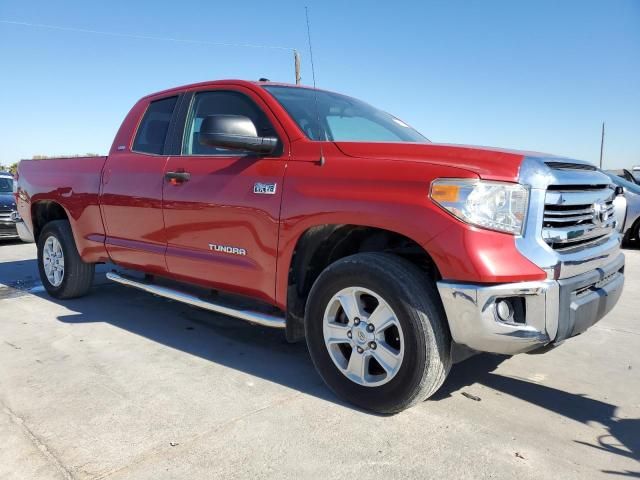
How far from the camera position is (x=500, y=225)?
2.38 metres

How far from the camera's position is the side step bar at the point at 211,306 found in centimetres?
314

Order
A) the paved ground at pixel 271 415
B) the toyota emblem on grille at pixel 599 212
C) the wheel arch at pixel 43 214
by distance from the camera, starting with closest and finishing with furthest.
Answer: the paved ground at pixel 271 415, the toyota emblem on grille at pixel 599 212, the wheel arch at pixel 43 214

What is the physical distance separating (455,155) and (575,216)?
70 centimetres

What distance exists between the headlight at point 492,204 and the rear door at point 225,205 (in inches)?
43.6

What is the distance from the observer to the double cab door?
3.18m

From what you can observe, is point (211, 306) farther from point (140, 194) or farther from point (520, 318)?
point (520, 318)

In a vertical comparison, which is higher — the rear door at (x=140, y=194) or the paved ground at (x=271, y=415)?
the rear door at (x=140, y=194)

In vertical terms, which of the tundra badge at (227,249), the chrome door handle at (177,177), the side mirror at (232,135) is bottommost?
the tundra badge at (227,249)

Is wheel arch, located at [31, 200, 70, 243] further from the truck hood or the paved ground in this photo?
the truck hood

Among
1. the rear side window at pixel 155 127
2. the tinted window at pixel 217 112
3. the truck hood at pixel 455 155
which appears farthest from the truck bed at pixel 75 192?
the truck hood at pixel 455 155

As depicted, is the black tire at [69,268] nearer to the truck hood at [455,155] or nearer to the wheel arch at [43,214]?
the wheel arch at [43,214]

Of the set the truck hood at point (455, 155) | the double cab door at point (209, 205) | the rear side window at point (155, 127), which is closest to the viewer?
the truck hood at point (455, 155)

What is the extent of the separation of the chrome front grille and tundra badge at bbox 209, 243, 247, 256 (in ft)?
5.81

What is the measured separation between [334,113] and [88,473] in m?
2.63
